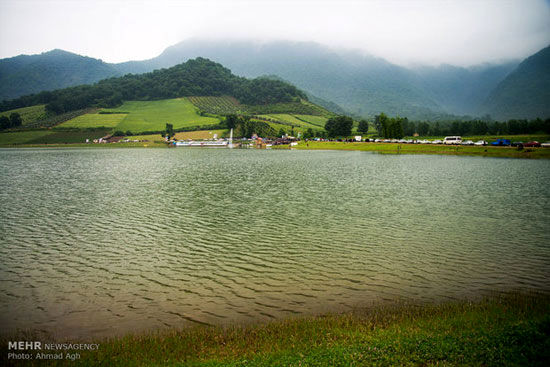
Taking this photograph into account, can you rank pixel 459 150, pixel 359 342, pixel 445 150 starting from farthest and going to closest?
pixel 445 150
pixel 459 150
pixel 359 342

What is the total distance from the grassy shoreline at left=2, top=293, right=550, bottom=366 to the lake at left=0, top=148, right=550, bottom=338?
Result: 1567 mm

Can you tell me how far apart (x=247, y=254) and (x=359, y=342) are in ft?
37.7

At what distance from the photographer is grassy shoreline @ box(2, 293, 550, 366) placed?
978 cm

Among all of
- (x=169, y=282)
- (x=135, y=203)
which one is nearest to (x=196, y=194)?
(x=135, y=203)

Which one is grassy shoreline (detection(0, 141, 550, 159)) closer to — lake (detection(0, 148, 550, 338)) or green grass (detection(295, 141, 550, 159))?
green grass (detection(295, 141, 550, 159))

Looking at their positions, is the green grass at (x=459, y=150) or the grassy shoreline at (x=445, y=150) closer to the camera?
the green grass at (x=459, y=150)

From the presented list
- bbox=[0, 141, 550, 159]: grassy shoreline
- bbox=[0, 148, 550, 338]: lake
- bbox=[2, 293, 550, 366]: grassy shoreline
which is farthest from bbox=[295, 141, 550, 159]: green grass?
bbox=[2, 293, 550, 366]: grassy shoreline

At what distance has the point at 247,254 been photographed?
21.4 metres

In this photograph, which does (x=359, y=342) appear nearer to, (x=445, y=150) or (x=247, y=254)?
(x=247, y=254)

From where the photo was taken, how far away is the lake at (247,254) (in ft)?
48.9

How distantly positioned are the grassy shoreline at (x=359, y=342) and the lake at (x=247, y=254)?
157 cm

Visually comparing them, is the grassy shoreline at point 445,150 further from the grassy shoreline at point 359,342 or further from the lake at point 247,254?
the grassy shoreline at point 359,342

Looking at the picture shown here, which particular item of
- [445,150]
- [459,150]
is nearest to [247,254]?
[459,150]

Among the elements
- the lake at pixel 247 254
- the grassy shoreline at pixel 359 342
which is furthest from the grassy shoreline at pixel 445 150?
the grassy shoreline at pixel 359 342
